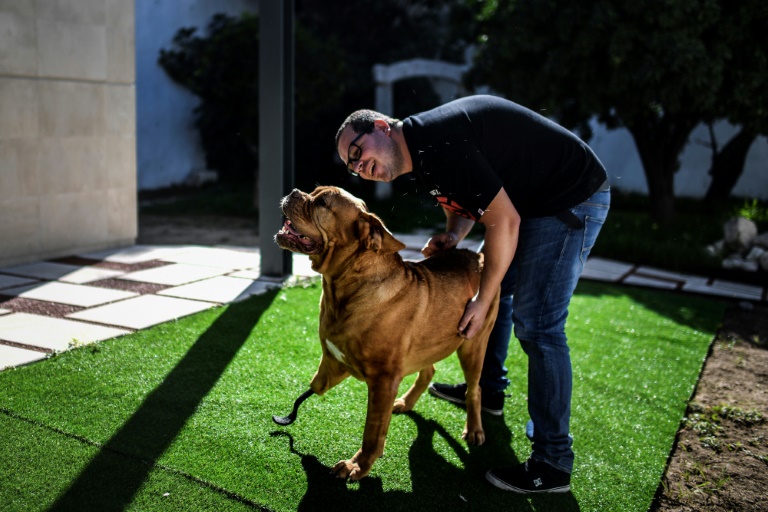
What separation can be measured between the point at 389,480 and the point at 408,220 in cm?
799

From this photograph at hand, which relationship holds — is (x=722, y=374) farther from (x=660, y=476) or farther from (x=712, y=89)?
(x=712, y=89)

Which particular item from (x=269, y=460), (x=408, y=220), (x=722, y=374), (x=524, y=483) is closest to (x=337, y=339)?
(x=269, y=460)

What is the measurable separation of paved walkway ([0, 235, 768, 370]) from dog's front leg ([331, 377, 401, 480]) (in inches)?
83.8

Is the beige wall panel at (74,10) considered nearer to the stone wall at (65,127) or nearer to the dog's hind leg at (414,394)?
the stone wall at (65,127)

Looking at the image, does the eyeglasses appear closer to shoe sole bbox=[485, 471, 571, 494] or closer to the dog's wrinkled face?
the dog's wrinkled face

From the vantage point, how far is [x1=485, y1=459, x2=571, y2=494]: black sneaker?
3.08 metres

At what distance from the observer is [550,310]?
306 cm

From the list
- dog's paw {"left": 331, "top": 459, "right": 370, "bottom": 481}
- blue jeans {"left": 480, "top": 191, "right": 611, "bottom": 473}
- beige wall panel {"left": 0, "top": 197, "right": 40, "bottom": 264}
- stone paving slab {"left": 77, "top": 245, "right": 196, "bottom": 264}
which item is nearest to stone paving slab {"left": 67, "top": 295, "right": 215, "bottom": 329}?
stone paving slab {"left": 77, "top": 245, "right": 196, "bottom": 264}

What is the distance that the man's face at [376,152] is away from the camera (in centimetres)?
286

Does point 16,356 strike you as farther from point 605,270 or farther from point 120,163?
point 605,270

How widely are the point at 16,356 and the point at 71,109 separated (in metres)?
3.67

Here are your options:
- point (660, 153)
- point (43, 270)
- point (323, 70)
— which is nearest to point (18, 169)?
point (43, 270)

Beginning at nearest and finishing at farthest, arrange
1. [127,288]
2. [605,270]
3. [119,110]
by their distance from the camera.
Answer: [127,288]
[119,110]
[605,270]

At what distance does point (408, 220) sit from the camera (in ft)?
35.9
